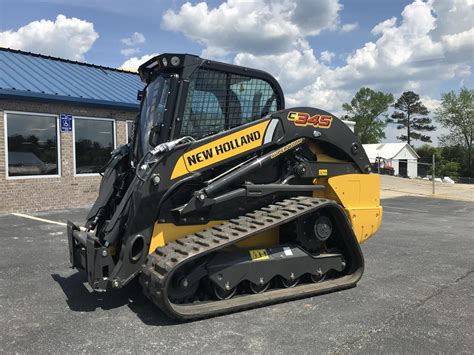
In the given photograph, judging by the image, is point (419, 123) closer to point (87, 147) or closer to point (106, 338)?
point (87, 147)

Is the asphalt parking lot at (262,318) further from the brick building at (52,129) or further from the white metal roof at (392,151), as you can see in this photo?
the white metal roof at (392,151)

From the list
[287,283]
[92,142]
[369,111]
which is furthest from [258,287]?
[369,111]

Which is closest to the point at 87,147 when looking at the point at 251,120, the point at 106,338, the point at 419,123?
the point at 251,120

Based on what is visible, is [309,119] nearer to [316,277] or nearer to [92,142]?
[316,277]

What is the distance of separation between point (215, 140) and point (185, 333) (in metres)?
1.95

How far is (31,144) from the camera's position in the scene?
12.2 metres

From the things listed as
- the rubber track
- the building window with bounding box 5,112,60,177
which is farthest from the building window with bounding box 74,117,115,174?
the rubber track

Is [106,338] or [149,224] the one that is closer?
[106,338]

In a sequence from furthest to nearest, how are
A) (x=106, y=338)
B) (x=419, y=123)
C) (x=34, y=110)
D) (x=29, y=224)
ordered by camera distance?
1. (x=419, y=123)
2. (x=34, y=110)
3. (x=29, y=224)
4. (x=106, y=338)

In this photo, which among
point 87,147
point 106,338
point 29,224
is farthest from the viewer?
point 87,147

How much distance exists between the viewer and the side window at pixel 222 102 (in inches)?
194

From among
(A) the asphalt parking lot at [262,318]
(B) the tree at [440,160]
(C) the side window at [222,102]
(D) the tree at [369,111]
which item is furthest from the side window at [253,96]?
(D) the tree at [369,111]

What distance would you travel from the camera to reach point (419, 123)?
3145 inches

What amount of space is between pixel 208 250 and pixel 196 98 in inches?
67.1
